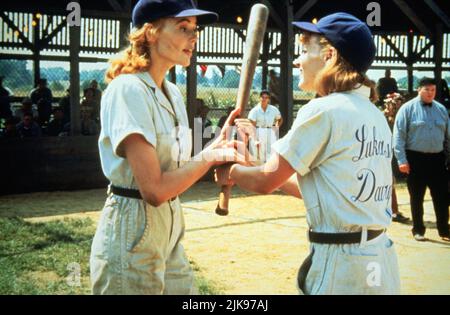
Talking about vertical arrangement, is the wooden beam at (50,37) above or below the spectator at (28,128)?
above

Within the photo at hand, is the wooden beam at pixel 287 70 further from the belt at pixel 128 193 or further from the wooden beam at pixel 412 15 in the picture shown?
the belt at pixel 128 193

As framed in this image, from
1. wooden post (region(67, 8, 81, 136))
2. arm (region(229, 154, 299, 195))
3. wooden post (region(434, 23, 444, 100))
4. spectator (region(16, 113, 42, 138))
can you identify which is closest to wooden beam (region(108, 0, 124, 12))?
wooden post (region(67, 8, 81, 136))

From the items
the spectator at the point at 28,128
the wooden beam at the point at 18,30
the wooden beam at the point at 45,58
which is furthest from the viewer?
the wooden beam at the point at 18,30

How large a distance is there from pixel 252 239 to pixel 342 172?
17.6ft

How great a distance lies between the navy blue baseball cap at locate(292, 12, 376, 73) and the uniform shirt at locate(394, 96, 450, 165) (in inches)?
224

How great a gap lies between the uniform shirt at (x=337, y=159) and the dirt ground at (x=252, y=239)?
3.02 m

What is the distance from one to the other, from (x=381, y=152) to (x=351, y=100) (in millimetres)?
259

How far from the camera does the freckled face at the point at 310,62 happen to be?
265cm

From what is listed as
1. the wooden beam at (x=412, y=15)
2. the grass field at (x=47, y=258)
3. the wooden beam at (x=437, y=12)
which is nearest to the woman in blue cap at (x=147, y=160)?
the grass field at (x=47, y=258)

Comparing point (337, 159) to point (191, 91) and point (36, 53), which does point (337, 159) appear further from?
point (36, 53)

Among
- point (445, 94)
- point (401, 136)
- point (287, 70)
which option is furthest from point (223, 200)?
point (445, 94)

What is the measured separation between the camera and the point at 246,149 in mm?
2896
